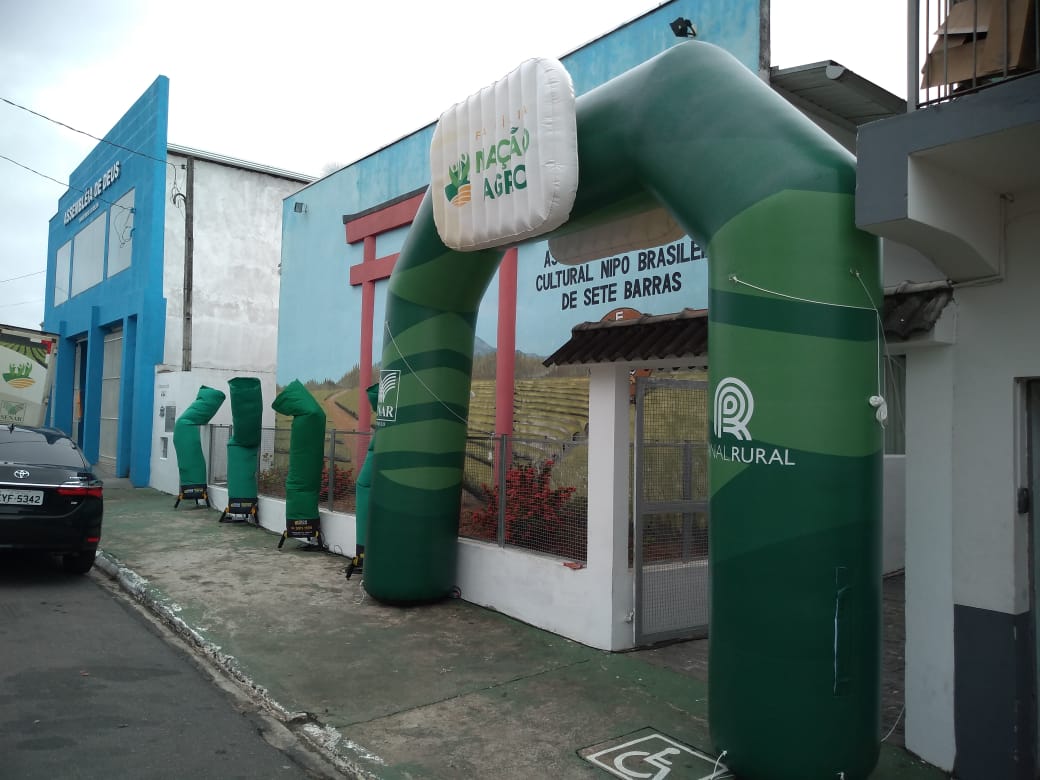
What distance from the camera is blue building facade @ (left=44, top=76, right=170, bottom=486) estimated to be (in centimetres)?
1912

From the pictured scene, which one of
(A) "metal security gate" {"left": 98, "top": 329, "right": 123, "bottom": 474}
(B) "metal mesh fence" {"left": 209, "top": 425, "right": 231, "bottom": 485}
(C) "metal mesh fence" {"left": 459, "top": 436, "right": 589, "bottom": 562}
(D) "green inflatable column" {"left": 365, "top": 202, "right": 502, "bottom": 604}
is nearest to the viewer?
(C) "metal mesh fence" {"left": 459, "top": 436, "right": 589, "bottom": 562}

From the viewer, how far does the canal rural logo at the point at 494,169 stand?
588cm

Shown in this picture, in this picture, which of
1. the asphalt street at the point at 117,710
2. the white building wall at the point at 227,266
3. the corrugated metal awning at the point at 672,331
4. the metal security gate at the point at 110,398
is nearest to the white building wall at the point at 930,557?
the corrugated metal awning at the point at 672,331

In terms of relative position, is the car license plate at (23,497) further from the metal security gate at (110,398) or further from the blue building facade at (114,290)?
the metal security gate at (110,398)

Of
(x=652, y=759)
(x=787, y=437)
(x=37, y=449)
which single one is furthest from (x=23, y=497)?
(x=787, y=437)

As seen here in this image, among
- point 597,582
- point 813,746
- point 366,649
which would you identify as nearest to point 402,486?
point 366,649

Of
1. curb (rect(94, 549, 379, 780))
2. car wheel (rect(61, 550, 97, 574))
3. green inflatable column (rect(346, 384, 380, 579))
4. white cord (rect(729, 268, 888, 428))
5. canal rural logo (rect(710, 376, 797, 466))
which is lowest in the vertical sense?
curb (rect(94, 549, 379, 780))

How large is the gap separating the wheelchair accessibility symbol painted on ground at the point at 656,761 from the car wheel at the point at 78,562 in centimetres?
686

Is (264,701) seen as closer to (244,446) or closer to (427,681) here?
(427,681)

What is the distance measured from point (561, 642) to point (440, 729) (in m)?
2.01

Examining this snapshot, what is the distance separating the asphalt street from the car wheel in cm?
148

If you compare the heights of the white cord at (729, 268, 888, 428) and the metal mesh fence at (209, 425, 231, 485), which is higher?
the white cord at (729, 268, 888, 428)

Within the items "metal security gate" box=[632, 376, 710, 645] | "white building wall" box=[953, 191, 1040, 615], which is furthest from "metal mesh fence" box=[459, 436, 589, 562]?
"white building wall" box=[953, 191, 1040, 615]

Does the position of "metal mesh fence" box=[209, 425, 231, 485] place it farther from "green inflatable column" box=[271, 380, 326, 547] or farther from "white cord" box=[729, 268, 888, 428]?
"white cord" box=[729, 268, 888, 428]
